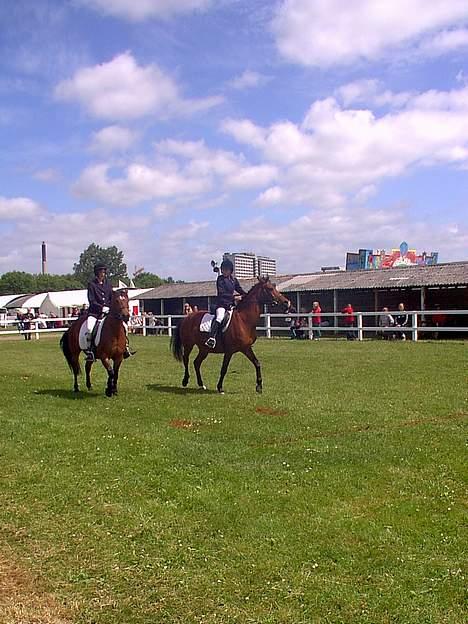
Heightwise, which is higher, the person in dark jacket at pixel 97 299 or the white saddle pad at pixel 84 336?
the person in dark jacket at pixel 97 299

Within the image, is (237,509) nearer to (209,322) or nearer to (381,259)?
(209,322)

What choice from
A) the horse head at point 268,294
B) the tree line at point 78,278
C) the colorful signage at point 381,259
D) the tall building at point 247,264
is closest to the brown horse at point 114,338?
the horse head at point 268,294

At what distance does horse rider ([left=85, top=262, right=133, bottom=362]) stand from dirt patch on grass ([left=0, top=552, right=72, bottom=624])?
27.5ft

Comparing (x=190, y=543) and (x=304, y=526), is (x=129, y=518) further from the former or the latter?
(x=304, y=526)

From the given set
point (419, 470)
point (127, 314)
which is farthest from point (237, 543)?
point (127, 314)

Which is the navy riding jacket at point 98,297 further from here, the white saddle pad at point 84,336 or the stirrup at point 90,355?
the stirrup at point 90,355

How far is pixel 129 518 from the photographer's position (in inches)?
222

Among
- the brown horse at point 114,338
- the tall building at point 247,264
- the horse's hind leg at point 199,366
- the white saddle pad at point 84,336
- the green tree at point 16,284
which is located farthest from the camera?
the green tree at point 16,284

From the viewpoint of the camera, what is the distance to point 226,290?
43.3 ft

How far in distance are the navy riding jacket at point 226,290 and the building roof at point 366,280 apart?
63.0ft

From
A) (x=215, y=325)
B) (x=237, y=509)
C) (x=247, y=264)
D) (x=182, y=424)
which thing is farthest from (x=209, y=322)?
(x=247, y=264)

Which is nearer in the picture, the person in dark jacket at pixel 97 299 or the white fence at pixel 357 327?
the person in dark jacket at pixel 97 299

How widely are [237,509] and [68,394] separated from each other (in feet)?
25.9

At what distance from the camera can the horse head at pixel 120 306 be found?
Result: 39.6 feet
